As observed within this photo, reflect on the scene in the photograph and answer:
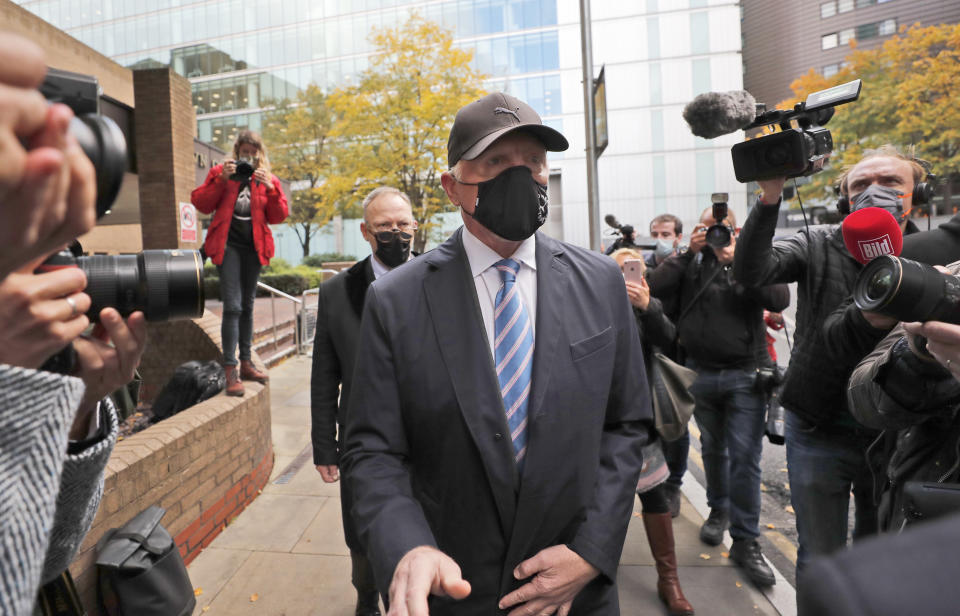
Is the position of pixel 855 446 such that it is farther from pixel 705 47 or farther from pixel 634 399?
pixel 705 47

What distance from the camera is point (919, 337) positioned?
1.63 m

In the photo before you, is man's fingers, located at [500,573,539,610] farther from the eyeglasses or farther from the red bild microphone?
the eyeglasses

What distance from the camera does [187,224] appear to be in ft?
30.5

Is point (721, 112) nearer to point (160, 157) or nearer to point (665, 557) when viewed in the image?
point (665, 557)

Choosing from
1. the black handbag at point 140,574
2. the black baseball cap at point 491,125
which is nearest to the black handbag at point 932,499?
the black baseball cap at point 491,125

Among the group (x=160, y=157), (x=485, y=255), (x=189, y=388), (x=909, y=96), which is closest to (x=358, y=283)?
(x=485, y=255)

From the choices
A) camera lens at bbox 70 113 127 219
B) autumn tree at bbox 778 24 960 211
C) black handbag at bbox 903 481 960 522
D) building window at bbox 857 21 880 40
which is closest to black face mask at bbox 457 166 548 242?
camera lens at bbox 70 113 127 219

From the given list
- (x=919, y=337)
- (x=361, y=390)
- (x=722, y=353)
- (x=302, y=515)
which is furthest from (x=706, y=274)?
(x=302, y=515)

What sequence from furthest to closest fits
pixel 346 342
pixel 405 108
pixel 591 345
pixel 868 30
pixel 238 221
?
1. pixel 868 30
2. pixel 405 108
3. pixel 238 221
4. pixel 346 342
5. pixel 591 345

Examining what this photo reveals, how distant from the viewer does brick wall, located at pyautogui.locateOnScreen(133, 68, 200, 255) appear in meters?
9.12

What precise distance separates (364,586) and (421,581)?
2127 millimetres

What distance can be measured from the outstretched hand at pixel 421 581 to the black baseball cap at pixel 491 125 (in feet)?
3.58

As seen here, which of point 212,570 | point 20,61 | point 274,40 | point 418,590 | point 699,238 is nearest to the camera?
point 20,61

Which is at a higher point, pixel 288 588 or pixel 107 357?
pixel 107 357
